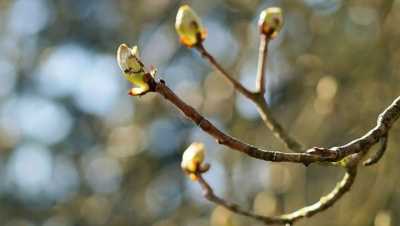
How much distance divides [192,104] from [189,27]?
1886 mm

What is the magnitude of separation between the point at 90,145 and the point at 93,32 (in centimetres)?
88

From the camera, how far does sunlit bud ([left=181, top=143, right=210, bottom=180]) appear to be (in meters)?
1.24

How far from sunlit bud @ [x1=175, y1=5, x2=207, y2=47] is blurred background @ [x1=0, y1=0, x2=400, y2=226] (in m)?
0.94

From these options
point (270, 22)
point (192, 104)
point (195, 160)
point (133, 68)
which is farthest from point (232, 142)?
point (192, 104)

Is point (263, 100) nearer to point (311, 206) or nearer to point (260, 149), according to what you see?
point (311, 206)

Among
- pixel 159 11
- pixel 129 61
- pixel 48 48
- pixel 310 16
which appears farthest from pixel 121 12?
pixel 129 61

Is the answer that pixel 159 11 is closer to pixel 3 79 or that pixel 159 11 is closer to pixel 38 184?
pixel 3 79

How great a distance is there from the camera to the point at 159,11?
362 centimetres

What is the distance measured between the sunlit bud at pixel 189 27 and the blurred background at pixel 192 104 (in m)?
0.94

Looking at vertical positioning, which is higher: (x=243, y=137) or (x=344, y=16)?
(x=344, y=16)

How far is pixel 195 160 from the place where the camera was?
1.24 m

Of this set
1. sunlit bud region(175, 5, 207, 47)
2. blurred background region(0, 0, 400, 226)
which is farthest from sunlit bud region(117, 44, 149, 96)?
blurred background region(0, 0, 400, 226)

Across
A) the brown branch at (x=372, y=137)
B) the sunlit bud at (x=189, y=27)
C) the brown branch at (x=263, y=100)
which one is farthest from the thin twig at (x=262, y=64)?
the brown branch at (x=372, y=137)

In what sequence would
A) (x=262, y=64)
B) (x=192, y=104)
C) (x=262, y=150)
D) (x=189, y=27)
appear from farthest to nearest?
(x=192, y=104) → (x=262, y=64) → (x=189, y=27) → (x=262, y=150)
